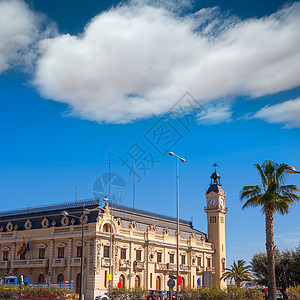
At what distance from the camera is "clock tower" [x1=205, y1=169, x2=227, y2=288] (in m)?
81.5

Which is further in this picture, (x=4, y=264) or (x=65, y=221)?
(x=4, y=264)

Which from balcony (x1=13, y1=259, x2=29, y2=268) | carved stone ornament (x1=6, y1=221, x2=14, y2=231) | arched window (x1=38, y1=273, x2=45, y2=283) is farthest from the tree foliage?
carved stone ornament (x1=6, y1=221, x2=14, y2=231)

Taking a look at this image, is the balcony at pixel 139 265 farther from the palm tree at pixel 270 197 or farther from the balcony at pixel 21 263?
the palm tree at pixel 270 197

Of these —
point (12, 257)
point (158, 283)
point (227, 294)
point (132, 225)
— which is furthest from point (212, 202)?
point (227, 294)

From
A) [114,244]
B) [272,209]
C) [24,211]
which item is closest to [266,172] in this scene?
[272,209]

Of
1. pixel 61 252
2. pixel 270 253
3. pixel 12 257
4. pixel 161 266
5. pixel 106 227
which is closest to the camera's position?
pixel 270 253

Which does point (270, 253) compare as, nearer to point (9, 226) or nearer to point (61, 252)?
point (61, 252)

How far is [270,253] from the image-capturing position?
30531 millimetres

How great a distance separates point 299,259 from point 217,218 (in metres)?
34.9

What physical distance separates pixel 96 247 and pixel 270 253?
32.3 metres

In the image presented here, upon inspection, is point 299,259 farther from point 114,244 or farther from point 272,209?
point 114,244

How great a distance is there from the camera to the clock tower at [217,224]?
81.5 metres

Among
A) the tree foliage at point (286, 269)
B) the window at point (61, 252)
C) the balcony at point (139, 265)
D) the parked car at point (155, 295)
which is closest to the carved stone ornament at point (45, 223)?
the window at point (61, 252)

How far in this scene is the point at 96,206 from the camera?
63.7 meters
